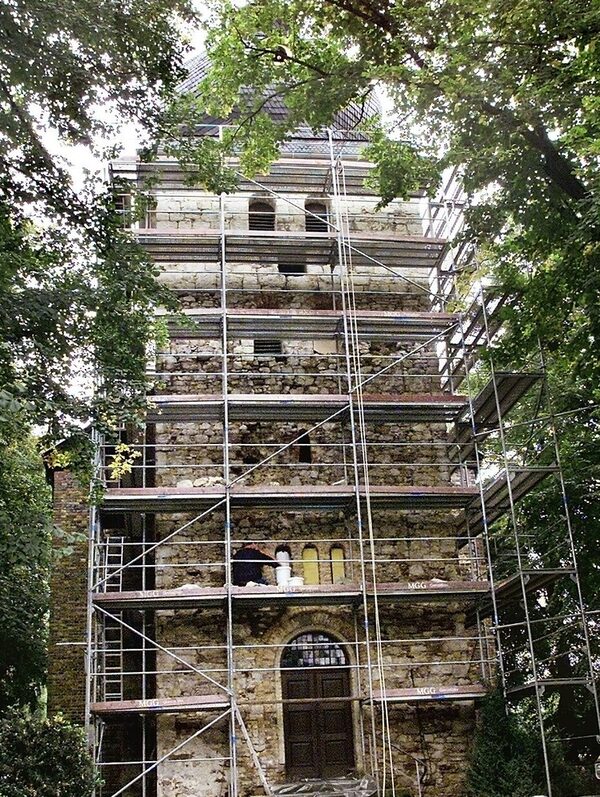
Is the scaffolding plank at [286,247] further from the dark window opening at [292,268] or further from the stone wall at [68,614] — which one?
the stone wall at [68,614]

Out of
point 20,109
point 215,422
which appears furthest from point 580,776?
point 20,109

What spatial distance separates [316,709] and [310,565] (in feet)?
7.78

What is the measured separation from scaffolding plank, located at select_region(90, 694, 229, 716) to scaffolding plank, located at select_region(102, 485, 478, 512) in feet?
10.1

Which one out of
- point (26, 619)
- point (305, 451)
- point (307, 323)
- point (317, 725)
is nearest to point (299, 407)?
point (305, 451)

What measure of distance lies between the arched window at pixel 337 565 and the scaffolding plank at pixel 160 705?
2994 mm

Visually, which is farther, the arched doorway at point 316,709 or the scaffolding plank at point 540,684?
the arched doorway at point 316,709

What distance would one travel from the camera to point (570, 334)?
1526 cm

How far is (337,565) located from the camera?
16.8 meters

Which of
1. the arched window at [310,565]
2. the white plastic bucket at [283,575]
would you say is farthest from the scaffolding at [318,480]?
the white plastic bucket at [283,575]

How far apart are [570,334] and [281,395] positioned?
16.7 feet

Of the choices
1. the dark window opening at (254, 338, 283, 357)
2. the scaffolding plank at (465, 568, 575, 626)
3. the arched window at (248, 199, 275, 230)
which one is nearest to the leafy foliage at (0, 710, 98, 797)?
the scaffolding plank at (465, 568, 575, 626)

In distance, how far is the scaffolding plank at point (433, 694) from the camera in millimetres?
15117

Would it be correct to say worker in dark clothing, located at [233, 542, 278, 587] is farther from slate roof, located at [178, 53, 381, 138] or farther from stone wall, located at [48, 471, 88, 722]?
slate roof, located at [178, 53, 381, 138]

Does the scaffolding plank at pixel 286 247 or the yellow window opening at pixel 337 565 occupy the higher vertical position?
the scaffolding plank at pixel 286 247
